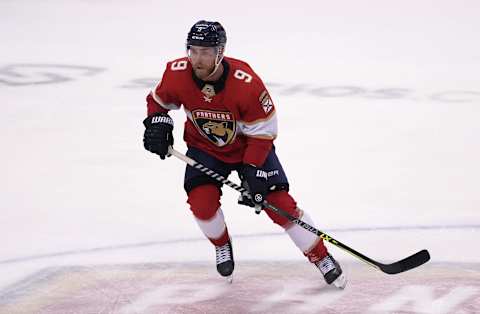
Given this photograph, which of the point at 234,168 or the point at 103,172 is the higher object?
the point at 234,168

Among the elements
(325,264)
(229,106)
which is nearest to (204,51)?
(229,106)

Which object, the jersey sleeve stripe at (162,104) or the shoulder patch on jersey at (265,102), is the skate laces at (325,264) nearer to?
the shoulder patch on jersey at (265,102)

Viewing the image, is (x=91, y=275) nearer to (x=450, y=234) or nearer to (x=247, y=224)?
(x=247, y=224)

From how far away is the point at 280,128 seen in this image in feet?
19.3

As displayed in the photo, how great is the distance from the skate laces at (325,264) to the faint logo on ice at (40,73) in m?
3.64

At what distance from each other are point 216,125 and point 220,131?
3cm

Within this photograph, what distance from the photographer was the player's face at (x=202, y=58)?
337cm

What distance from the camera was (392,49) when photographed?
7973 mm

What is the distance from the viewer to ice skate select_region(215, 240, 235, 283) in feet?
12.0

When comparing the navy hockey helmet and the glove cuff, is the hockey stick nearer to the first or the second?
the glove cuff

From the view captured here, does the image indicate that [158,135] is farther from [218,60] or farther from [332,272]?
[332,272]

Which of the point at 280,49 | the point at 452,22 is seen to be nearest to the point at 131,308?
the point at 280,49

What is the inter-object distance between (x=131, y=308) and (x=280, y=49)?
4.80 m

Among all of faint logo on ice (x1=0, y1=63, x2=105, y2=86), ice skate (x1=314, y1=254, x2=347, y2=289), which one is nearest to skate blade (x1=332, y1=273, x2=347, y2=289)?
ice skate (x1=314, y1=254, x2=347, y2=289)
